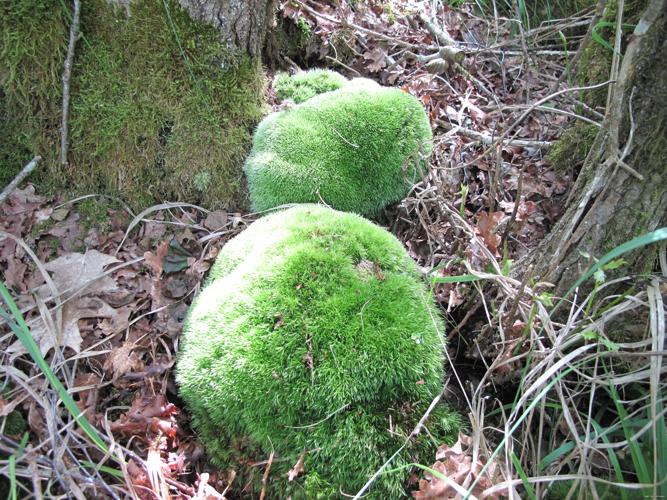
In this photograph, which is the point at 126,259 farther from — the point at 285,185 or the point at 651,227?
the point at 651,227

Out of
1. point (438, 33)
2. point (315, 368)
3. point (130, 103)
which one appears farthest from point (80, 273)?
point (438, 33)

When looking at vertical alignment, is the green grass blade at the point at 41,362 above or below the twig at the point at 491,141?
below

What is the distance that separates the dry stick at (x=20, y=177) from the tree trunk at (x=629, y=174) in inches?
119

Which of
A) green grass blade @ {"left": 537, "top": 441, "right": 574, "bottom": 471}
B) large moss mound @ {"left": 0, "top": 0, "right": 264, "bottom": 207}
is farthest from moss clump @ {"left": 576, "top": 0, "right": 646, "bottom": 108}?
large moss mound @ {"left": 0, "top": 0, "right": 264, "bottom": 207}

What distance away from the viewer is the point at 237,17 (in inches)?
113

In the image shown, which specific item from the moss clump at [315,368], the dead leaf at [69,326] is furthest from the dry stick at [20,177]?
the moss clump at [315,368]

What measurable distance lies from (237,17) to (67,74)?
1.08 m

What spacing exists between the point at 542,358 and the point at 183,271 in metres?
2.05

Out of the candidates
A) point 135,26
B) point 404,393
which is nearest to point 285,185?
point 135,26

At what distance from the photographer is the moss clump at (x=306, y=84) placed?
3.32 meters

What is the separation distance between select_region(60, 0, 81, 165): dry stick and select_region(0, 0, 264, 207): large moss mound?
4 centimetres

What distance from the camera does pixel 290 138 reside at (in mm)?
2973

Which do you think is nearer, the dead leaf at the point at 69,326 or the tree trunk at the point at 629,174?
the tree trunk at the point at 629,174

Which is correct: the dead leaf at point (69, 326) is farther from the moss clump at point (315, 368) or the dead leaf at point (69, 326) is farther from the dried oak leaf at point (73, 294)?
the moss clump at point (315, 368)
